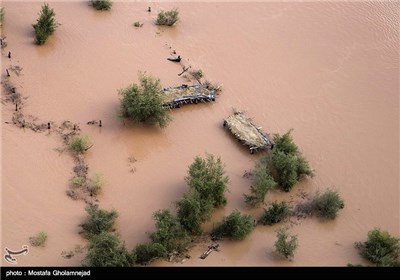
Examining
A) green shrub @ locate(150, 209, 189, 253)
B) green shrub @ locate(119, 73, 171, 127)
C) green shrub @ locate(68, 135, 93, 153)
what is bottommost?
green shrub @ locate(150, 209, 189, 253)

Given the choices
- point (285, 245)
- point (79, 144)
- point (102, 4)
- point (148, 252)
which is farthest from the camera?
point (102, 4)

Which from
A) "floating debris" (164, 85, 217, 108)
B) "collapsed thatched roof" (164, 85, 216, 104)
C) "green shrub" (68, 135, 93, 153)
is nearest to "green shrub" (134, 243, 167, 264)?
"green shrub" (68, 135, 93, 153)

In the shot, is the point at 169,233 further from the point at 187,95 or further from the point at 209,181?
the point at 187,95

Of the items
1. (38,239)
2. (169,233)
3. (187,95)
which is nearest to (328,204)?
(169,233)

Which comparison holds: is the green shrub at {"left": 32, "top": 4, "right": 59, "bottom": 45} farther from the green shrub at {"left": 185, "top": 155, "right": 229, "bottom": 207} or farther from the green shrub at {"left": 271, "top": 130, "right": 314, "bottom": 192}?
the green shrub at {"left": 271, "top": 130, "right": 314, "bottom": 192}
